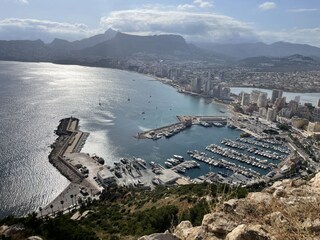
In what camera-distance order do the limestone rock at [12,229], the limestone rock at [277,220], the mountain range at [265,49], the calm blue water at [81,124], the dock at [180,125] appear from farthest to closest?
the mountain range at [265,49] < the dock at [180,125] < the calm blue water at [81,124] < the limestone rock at [12,229] < the limestone rock at [277,220]

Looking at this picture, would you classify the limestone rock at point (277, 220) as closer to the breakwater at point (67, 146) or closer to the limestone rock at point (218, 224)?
the limestone rock at point (218, 224)

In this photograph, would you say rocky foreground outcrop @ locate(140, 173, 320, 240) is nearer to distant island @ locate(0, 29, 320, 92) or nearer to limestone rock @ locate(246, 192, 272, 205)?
limestone rock @ locate(246, 192, 272, 205)

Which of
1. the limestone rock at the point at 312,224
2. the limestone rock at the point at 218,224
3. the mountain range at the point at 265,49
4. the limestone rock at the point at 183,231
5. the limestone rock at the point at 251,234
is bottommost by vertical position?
the mountain range at the point at 265,49

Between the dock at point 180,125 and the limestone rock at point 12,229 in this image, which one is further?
the dock at point 180,125

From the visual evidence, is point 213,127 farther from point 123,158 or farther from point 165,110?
point 123,158

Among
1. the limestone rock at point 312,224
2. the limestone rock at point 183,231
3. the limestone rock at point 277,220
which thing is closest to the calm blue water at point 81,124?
the limestone rock at point 183,231

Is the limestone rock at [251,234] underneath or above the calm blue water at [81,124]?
above

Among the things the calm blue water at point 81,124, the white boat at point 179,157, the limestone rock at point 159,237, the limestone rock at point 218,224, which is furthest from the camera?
the white boat at point 179,157

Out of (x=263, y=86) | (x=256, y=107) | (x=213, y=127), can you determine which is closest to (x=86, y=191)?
(x=213, y=127)
